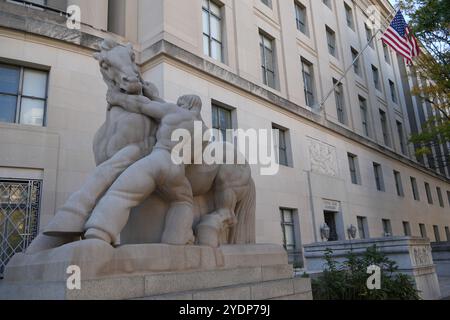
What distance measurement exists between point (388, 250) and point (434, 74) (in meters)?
16.6

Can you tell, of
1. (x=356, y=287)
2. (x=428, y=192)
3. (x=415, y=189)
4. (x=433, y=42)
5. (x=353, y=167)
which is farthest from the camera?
(x=428, y=192)

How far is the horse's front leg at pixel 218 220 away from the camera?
474 cm

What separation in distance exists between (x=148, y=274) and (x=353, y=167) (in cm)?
2144

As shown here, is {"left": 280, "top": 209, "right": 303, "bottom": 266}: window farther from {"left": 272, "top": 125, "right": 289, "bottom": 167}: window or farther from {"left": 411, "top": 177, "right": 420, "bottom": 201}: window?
{"left": 411, "top": 177, "right": 420, "bottom": 201}: window

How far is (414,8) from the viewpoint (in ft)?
70.4

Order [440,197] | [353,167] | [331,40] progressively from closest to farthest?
[353,167] < [331,40] < [440,197]

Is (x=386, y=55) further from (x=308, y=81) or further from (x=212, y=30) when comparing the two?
(x=212, y=30)

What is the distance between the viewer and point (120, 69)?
16.1 feet

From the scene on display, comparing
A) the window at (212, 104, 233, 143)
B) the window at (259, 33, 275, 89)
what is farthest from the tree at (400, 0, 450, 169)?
the window at (212, 104, 233, 143)

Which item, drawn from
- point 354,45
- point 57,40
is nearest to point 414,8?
point 354,45

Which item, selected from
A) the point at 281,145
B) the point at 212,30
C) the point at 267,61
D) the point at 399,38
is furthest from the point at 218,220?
the point at 399,38

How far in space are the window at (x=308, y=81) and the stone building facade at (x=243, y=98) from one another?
70mm

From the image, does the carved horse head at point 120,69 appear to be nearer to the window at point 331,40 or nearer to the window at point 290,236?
the window at point 290,236

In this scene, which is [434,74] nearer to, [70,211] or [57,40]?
[57,40]
